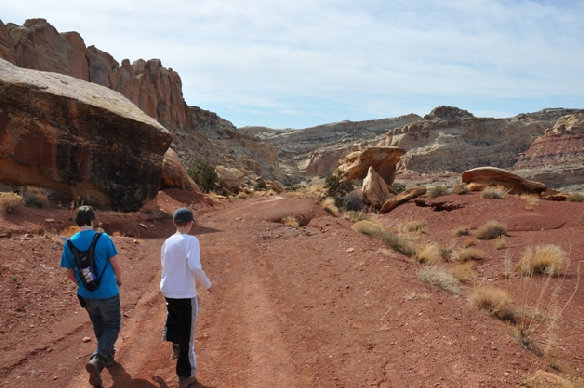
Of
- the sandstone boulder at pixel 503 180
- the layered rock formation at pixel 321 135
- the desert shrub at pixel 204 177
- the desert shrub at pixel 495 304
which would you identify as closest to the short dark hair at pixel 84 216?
the desert shrub at pixel 495 304

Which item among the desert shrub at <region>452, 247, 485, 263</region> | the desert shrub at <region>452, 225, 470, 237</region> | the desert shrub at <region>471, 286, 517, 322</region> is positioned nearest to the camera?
the desert shrub at <region>471, 286, 517, 322</region>

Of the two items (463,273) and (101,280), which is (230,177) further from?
(101,280)

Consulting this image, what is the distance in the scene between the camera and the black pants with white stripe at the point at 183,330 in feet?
12.9

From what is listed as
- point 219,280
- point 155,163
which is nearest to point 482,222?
point 219,280

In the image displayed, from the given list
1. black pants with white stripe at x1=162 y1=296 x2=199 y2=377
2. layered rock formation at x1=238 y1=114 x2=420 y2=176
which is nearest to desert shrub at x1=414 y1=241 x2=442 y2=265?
black pants with white stripe at x1=162 y1=296 x2=199 y2=377

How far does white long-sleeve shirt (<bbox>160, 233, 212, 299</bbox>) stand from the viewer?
3.84 metres

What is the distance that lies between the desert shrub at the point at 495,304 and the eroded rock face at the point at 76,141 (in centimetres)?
1262

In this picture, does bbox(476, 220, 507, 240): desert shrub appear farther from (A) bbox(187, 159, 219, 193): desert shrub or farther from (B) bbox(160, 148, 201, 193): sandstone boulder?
(A) bbox(187, 159, 219, 193): desert shrub

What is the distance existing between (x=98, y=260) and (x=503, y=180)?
23.0 metres

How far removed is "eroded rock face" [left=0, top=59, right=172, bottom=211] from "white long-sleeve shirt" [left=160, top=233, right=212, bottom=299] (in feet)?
37.9

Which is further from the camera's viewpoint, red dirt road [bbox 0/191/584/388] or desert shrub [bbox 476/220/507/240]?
desert shrub [bbox 476/220/507/240]


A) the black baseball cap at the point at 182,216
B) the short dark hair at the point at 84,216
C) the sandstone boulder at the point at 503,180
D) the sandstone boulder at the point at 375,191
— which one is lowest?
the sandstone boulder at the point at 375,191

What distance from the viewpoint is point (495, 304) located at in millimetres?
6098

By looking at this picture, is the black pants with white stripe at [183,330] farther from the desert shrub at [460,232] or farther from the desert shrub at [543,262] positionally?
the desert shrub at [460,232]
